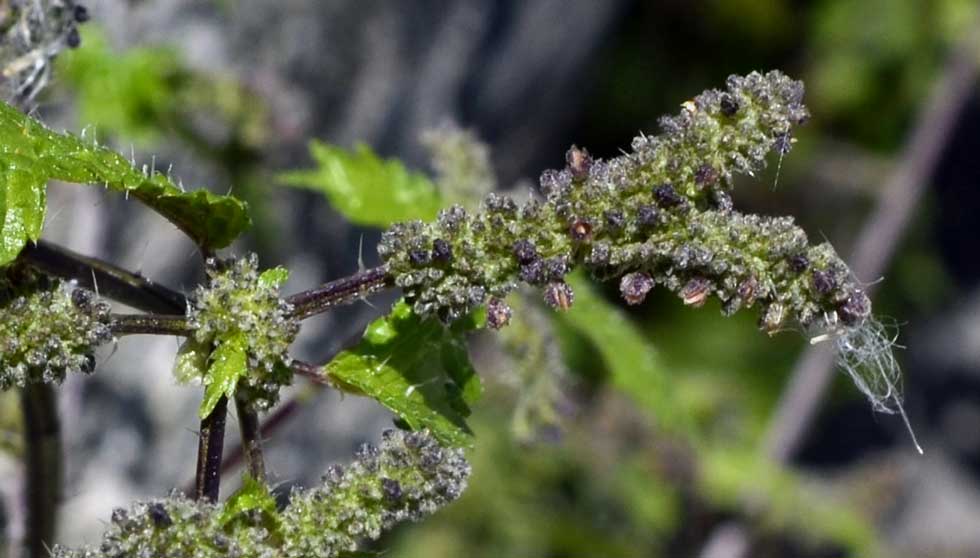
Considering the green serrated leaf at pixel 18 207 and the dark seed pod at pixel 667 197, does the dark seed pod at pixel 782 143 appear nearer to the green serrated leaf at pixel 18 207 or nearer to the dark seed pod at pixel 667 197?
the dark seed pod at pixel 667 197

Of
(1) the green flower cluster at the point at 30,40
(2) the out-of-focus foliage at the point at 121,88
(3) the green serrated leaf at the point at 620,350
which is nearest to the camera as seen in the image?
(1) the green flower cluster at the point at 30,40

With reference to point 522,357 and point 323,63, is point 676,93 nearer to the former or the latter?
point 323,63

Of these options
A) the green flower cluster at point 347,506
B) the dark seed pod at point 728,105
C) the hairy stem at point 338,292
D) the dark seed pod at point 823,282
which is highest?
the dark seed pod at point 728,105

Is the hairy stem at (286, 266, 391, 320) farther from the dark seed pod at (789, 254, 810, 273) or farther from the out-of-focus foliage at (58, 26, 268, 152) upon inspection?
the out-of-focus foliage at (58, 26, 268, 152)

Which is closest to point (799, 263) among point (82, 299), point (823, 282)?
point (823, 282)

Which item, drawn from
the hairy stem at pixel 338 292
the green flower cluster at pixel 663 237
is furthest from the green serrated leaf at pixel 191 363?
the green flower cluster at pixel 663 237

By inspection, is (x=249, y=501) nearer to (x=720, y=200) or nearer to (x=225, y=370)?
(x=225, y=370)
